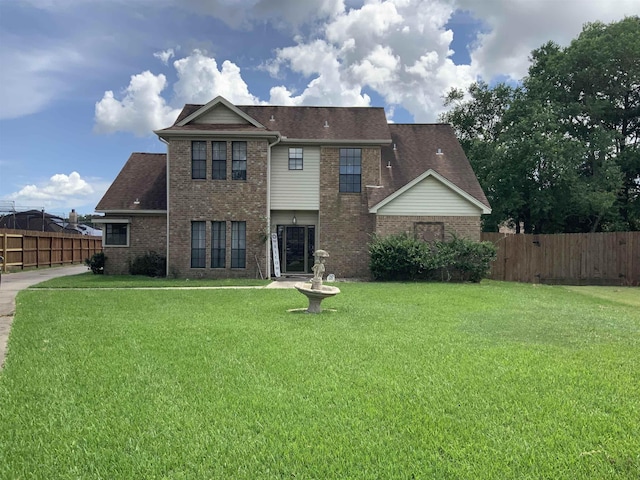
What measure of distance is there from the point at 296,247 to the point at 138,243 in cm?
676

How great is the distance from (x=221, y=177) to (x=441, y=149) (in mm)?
10333

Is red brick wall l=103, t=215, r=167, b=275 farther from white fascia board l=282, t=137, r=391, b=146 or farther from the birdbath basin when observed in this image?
the birdbath basin

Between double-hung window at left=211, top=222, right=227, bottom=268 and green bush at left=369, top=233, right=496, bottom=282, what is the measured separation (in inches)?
236

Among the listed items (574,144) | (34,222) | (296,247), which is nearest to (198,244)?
(296,247)

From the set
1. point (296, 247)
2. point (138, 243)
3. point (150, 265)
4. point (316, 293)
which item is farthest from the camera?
point (296, 247)

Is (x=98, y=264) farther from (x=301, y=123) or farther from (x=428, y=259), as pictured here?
(x=428, y=259)

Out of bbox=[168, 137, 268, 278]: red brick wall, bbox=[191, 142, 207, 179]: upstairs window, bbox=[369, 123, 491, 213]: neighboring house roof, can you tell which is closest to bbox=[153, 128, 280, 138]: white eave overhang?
bbox=[168, 137, 268, 278]: red brick wall

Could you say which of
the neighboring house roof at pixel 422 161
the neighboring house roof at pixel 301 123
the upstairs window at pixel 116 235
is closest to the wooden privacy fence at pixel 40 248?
the upstairs window at pixel 116 235

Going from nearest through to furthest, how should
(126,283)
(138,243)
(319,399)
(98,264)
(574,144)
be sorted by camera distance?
(319,399)
(126,283)
(138,243)
(98,264)
(574,144)

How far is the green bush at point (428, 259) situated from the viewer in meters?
17.8

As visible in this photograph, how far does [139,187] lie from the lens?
2083 centimetres

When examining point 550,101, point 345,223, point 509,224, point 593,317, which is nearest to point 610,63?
point 550,101

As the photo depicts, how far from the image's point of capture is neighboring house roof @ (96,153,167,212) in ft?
64.8

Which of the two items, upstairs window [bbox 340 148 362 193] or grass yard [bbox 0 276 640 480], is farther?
upstairs window [bbox 340 148 362 193]
